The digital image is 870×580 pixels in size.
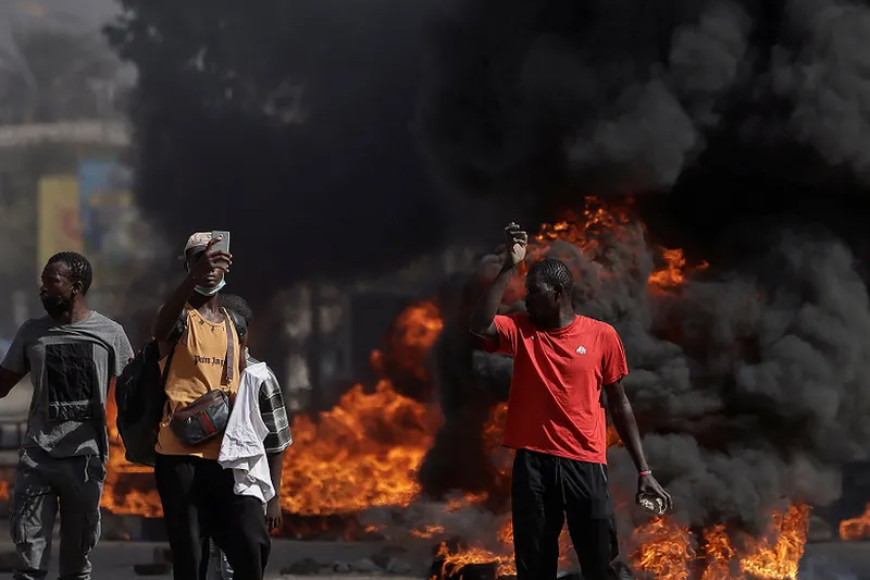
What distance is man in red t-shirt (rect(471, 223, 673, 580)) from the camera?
529 centimetres

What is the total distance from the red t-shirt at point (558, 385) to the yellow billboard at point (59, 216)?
13086 mm

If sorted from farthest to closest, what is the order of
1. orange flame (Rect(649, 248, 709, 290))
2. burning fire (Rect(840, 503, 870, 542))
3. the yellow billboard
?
the yellow billboard, burning fire (Rect(840, 503, 870, 542)), orange flame (Rect(649, 248, 709, 290))

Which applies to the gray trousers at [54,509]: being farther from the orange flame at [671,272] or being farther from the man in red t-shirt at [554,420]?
the orange flame at [671,272]

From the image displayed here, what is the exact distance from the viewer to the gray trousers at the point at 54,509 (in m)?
5.50

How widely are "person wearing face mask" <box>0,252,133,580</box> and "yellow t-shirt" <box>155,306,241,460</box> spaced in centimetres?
62

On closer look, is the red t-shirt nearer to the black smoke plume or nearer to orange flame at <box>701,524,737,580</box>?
the black smoke plume

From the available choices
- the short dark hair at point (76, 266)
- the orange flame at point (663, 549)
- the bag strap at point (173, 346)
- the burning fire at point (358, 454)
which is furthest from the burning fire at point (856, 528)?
the bag strap at point (173, 346)

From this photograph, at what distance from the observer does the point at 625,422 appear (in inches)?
219

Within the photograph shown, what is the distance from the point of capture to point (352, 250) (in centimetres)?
1666

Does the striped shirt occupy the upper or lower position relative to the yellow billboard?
lower

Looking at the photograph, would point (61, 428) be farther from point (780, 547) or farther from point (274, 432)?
point (780, 547)

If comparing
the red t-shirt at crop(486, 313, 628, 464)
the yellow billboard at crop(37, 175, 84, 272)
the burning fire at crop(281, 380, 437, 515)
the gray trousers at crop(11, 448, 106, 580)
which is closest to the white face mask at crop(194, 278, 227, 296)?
the gray trousers at crop(11, 448, 106, 580)

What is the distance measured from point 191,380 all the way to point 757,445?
7.10 metres

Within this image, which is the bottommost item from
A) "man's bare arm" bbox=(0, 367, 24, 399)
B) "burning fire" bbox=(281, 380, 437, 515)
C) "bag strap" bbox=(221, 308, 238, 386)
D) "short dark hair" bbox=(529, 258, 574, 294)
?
"burning fire" bbox=(281, 380, 437, 515)
